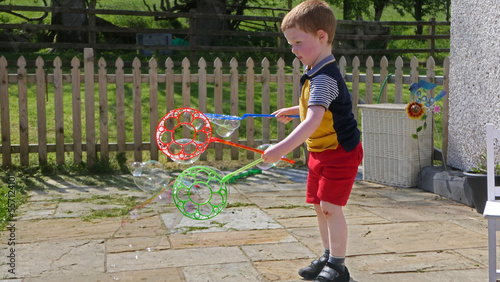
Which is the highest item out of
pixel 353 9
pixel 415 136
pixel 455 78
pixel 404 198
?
pixel 353 9

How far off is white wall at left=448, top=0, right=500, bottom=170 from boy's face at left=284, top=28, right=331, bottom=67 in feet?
10.4

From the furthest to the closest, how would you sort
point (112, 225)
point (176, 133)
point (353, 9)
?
1. point (353, 9)
2. point (176, 133)
3. point (112, 225)

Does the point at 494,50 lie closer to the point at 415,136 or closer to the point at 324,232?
the point at 415,136

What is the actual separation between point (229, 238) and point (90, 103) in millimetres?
3777

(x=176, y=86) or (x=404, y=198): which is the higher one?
(x=176, y=86)

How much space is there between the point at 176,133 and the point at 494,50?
4.92 meters

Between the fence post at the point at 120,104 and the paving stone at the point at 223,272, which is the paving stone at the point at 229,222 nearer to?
the paving stone at the point at 223,272

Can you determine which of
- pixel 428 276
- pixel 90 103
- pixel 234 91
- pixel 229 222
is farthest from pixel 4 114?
pixel 428 276

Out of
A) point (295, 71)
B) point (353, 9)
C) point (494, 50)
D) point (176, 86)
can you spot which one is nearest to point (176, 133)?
point (295, 71)

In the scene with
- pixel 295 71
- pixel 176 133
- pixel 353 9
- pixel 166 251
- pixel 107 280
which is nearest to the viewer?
pixel 107 280

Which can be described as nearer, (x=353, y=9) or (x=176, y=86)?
(x=176, y=86)

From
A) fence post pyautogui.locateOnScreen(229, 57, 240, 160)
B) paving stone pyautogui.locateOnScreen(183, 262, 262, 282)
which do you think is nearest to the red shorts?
paving stone pyautogui.locateOnScreen(183, 262, 262, 282)

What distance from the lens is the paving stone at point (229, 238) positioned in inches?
174

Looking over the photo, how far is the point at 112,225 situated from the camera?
4988mm
